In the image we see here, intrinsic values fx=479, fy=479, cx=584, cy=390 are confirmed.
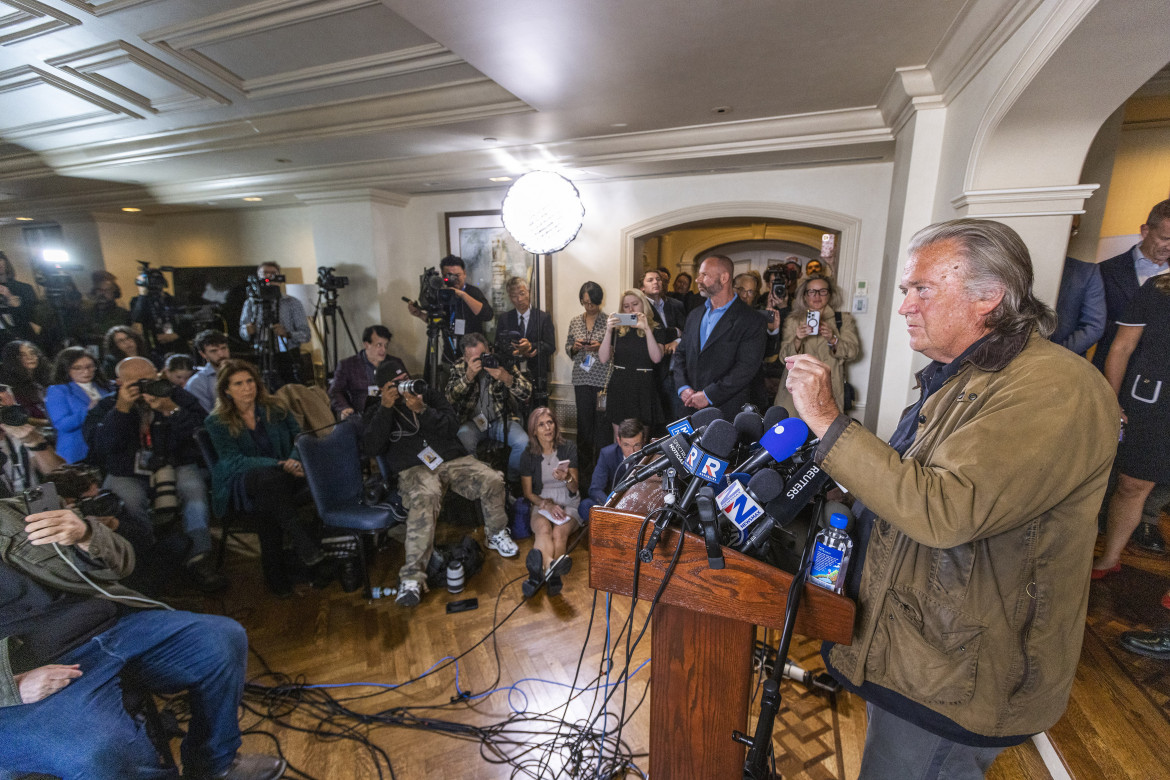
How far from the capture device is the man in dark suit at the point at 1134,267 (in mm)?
2078

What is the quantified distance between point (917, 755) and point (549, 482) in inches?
91.0

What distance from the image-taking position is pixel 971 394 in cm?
80

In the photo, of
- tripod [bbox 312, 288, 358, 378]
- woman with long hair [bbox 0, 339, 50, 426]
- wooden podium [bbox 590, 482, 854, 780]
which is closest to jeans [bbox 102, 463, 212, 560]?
woman with long hair [bbox 0, 339, 50, 426]

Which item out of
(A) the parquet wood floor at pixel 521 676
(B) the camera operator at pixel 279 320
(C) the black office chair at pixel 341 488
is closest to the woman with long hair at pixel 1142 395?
(A) the parquet wood floor at pixel 521 676

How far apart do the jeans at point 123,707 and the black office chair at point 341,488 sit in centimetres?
94

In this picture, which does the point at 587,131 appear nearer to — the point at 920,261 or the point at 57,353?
the point at 920,261

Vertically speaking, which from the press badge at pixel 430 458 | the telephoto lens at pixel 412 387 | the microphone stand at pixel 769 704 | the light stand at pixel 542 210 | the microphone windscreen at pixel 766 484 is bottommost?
the press badge at pixel 430 458

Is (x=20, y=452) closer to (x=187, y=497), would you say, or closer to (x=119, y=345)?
(x=187, y=497)

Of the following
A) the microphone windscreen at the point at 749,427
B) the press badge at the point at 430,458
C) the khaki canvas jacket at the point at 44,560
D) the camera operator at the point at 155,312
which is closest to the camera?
the microphone windscreen at the point at 749,427

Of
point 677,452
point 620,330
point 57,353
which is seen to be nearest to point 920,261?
point 677,452

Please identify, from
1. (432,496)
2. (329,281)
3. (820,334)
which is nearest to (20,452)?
(432,496)

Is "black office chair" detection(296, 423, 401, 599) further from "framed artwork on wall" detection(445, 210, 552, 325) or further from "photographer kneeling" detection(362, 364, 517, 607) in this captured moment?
"framed artwork on wall" detection(445, 210, 552, 325)

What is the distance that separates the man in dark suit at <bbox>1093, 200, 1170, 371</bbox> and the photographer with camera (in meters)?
3.20

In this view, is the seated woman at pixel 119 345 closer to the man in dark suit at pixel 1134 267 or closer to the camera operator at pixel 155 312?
the camera operator at pixel 155 312
